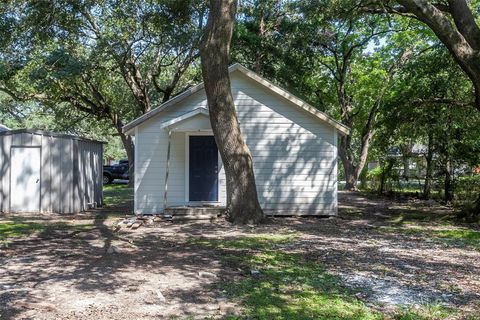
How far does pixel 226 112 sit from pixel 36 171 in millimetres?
6492

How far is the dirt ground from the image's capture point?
16.2ft

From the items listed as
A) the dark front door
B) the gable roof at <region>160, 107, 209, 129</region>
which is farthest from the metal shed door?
the dark front door

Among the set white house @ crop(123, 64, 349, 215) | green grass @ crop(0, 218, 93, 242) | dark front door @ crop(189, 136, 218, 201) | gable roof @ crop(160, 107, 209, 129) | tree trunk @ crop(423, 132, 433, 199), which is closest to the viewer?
green grass @ crop(0, 218, 93, 242)

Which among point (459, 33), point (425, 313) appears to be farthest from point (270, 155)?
point (425, 313)

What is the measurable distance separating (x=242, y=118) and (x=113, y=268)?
7.79m

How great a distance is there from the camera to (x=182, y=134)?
13.9 m

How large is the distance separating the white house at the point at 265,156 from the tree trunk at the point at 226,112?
235 cm

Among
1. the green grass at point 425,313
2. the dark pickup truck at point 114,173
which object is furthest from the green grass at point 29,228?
the dark pickup truck at point 114,173

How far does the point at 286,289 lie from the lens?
5.61 meters

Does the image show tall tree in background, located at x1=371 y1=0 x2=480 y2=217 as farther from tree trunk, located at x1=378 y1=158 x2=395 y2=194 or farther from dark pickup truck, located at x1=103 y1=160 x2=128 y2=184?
dark pickup truck, located at x1=103 y1=160 x2=128 y2=184

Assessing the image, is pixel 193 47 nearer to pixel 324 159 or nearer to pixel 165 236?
pixel 324 159

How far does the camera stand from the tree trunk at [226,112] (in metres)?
11.1

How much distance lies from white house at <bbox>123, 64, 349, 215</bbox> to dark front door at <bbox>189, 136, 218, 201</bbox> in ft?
0.40

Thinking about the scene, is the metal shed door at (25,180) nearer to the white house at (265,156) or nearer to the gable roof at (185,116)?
the white house at (265,156)
